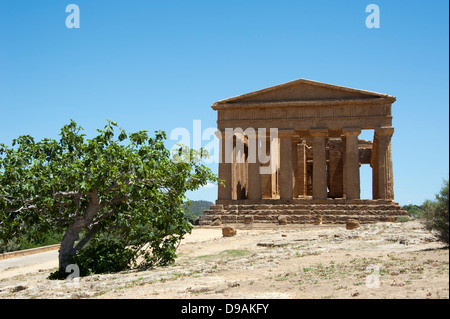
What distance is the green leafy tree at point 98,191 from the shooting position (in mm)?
16125

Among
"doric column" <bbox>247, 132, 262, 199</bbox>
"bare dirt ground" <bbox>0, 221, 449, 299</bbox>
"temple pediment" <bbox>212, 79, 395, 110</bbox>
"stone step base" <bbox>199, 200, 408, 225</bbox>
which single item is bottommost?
"bare dirt ground" <bbox>0, 221, 449, 299</bbox>

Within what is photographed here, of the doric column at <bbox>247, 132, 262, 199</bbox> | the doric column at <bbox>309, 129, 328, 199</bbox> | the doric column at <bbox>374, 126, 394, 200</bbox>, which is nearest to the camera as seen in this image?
the doric column at <bbox>374, 126, 394, 200</bbox>

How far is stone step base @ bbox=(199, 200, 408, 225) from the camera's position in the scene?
3532 centimetres

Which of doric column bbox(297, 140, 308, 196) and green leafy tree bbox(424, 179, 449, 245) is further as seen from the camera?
doric column bbox(297, 140, 308, 196)

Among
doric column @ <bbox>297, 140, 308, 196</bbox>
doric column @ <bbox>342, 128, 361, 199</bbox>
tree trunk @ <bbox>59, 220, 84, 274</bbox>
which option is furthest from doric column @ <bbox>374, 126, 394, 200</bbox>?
tree trunk @ <bbox>59, 220, 84, 274</bbox>

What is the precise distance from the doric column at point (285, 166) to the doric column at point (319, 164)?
166 cm

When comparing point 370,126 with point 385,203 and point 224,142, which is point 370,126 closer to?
point 385,203

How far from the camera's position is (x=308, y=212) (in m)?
36.7

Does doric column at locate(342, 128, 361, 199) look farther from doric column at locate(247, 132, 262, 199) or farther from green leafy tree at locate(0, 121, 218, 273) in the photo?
green leafy tree at locate(0, 121, 218, 273)

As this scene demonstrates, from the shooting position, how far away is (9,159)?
16688mm

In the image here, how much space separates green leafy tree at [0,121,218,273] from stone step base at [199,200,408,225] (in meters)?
18.6

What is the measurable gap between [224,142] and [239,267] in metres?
24.3

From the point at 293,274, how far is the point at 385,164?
2687 cm

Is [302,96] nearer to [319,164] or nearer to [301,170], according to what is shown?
[319,164]
